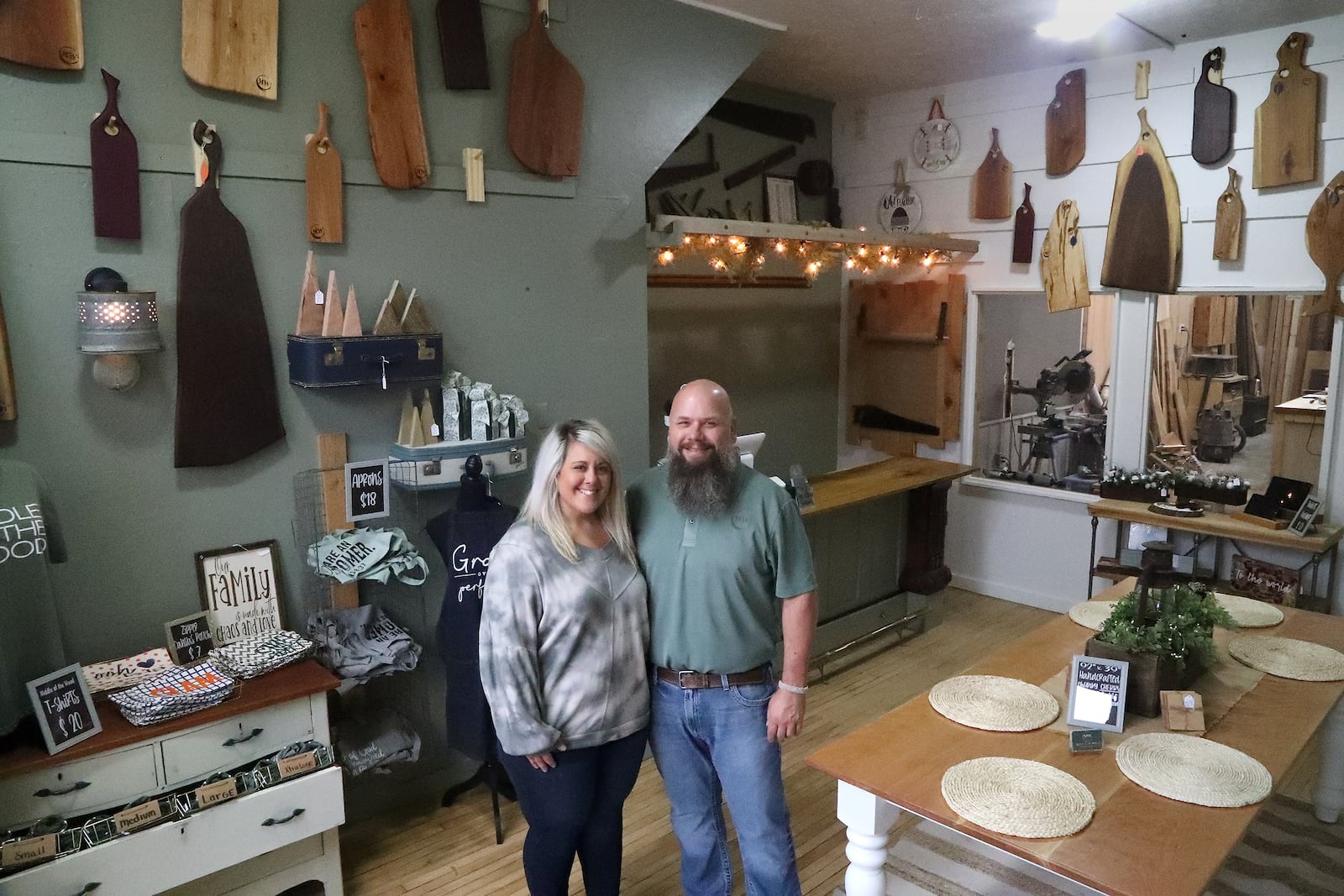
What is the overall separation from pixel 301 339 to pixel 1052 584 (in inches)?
178

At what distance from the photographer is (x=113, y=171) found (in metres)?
2.50

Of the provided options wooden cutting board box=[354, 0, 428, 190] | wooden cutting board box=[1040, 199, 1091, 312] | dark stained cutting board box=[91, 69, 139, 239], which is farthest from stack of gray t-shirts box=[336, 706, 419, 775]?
wooden cutting board box=[1040, 199, 1091, 312]

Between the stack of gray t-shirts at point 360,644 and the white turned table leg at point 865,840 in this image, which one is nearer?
the white turned table leg at point 865,840

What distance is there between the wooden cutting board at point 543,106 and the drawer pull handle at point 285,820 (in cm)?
229

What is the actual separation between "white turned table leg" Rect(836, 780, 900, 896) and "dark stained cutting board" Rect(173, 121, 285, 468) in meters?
2.05

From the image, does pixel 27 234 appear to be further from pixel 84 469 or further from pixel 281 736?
pixel 281 736

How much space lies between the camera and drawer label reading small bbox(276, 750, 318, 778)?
8.30 ft

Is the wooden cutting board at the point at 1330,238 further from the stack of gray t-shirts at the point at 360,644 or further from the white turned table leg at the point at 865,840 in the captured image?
the stack of gray t-shirts at the point at 360,644

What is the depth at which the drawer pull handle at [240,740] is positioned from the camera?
8.15 feet

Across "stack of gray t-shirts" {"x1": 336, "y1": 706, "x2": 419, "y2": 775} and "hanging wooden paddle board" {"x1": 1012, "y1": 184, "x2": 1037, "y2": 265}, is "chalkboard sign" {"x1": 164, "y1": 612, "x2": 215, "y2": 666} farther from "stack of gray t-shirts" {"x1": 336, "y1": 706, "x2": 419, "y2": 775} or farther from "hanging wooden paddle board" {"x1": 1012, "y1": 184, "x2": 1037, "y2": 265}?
"hanging wooden paddle board" {"x1": 1012, "y1": 184, "x2": 1037, "y2": 265}

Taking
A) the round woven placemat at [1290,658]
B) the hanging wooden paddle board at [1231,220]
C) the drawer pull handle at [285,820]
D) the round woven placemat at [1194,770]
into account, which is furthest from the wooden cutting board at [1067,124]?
the drawer pull handle at [285,820]

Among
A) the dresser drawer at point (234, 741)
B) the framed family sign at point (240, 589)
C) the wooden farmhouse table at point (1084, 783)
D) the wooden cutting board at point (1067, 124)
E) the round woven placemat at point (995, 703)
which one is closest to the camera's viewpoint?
the wooden farmhouse table at point (1084, 783)

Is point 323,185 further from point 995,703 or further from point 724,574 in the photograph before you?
point 995,703

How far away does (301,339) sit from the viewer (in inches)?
111
